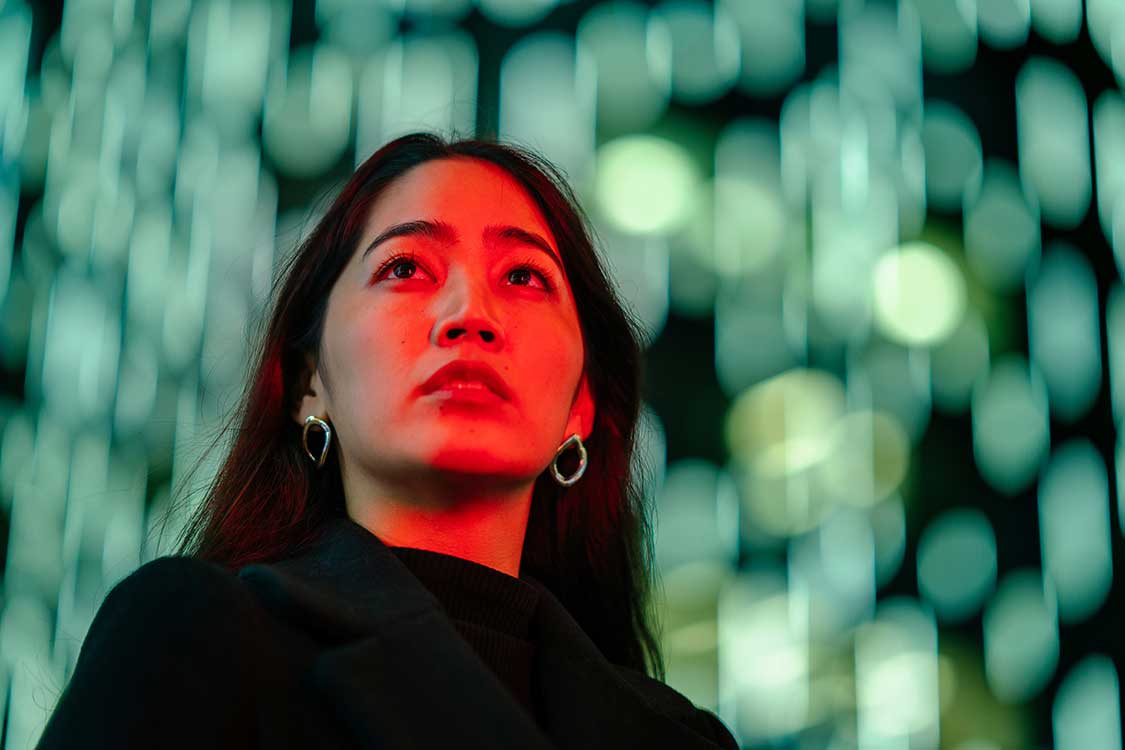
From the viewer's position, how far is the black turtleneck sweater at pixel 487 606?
1.12 metres

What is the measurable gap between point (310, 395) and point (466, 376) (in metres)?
0.21

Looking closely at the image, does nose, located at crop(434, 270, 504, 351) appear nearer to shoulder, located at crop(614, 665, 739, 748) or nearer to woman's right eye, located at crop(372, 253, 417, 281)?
woman's right eye, located at crop(372, 253, 417, 281)

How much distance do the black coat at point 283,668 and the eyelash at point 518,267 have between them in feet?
0.83

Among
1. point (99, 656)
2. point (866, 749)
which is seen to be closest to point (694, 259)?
point (866, 749)

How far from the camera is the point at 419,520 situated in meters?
1.15

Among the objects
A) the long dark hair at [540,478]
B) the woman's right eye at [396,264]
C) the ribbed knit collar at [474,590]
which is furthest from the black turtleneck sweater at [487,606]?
the woman's right eye at [396,264]

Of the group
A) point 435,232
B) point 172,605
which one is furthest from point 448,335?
point 172,605

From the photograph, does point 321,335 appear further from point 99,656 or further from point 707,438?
point 707,438

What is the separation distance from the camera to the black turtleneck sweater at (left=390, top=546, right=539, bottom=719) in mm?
1120

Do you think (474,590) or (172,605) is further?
(474,590)

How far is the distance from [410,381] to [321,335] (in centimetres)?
17

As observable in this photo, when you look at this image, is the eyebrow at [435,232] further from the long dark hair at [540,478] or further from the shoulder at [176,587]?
the shoulder at [176,587]

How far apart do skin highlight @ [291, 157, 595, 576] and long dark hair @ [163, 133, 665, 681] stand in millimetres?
30

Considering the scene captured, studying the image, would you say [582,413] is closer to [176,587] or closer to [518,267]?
[518,267]
